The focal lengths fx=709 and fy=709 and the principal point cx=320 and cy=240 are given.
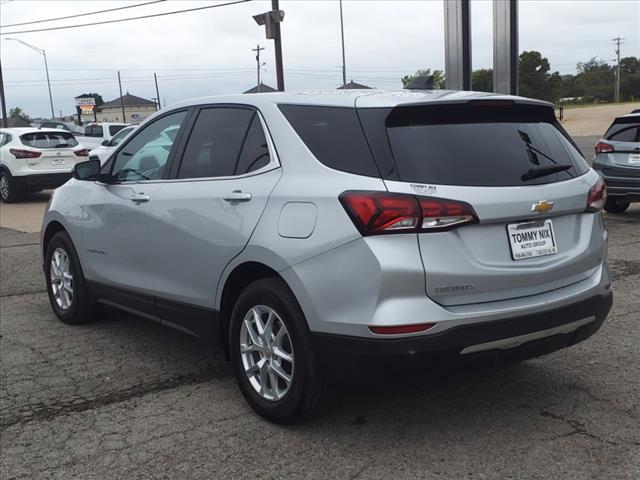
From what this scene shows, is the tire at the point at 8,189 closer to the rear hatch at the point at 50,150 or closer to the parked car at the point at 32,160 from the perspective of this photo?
the parked car at the point at 32,160

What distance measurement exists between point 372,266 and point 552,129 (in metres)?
1.48

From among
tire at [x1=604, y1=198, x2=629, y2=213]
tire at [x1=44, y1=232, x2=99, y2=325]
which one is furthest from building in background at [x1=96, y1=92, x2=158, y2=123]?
tire at [x1=44, y1=232, x2=99, y2=325]

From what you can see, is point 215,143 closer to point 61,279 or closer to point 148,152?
point 148,152

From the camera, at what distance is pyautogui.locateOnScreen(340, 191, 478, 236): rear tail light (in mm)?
3053

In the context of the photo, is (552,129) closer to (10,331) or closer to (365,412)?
(365,412)

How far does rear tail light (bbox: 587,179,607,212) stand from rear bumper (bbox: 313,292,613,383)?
58 centimetres

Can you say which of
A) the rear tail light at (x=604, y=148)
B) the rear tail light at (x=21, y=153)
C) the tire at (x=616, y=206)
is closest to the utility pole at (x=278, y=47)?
the rear tail light at (x=21, y=153)

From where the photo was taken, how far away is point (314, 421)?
3648mm

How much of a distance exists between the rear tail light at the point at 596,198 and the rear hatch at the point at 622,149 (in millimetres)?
7361

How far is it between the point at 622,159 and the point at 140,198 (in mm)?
8403

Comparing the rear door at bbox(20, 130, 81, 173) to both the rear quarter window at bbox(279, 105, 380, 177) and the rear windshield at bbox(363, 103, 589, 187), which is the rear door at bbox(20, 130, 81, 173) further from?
the rear windshield at bbox(363, 103, 589, 187)

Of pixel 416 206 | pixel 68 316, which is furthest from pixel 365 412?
pixel 68 316

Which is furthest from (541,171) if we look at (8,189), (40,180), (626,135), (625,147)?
(8,189)

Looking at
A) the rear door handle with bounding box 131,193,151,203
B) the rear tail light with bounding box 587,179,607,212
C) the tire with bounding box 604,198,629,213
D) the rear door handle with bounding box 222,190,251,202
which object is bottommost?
the tire with bounding box 604,198,629,213
